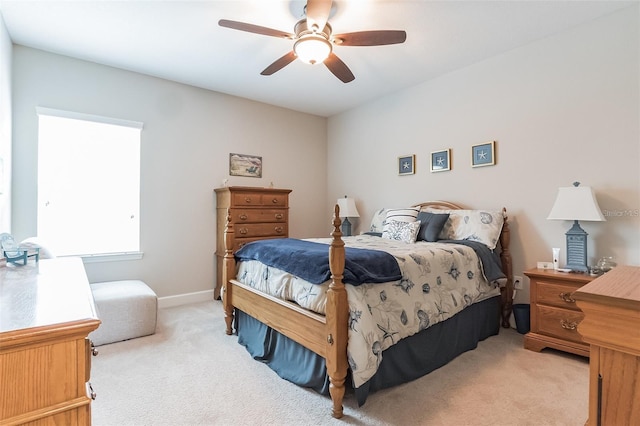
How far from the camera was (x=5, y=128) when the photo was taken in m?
2.61

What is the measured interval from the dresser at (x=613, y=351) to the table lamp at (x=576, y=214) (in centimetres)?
219

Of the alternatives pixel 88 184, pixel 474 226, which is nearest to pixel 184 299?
pixel 88 184

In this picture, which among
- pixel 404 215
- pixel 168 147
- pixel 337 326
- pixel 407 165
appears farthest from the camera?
pixel 407 165

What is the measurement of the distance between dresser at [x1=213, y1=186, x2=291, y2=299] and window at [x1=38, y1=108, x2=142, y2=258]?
0.93m

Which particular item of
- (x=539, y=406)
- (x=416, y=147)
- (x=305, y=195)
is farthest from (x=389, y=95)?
(x=539, y=406)

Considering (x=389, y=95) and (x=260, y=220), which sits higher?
(x=389, y=95)

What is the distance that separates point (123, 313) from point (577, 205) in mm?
3852

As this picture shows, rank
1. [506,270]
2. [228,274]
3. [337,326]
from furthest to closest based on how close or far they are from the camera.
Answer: [506,270]
[228,274]
[337,326]

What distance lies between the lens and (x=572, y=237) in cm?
256

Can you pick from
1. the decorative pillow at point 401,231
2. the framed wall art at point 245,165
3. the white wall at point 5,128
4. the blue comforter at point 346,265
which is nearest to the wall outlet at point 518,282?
the decorative pillow at point 401,231

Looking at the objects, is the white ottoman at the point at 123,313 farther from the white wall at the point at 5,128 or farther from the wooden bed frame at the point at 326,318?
the white wall at the point at 5,128

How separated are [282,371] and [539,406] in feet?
5.15

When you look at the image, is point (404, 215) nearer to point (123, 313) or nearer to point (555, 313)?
point (555, 313)

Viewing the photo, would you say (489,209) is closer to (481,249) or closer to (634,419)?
(481,249)
